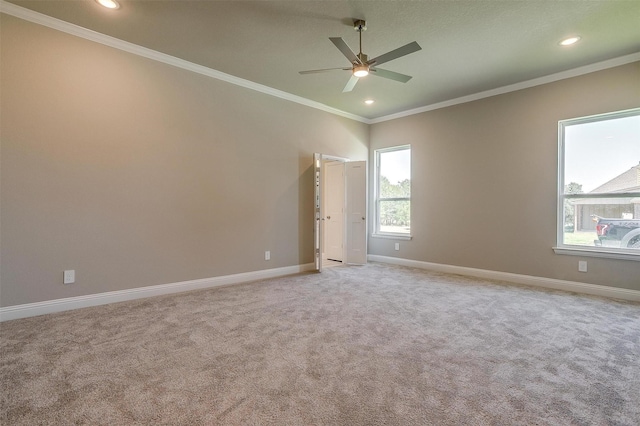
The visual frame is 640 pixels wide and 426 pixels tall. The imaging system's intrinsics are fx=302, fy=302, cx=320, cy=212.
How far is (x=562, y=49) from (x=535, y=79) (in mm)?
853

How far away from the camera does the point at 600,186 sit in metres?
3.91

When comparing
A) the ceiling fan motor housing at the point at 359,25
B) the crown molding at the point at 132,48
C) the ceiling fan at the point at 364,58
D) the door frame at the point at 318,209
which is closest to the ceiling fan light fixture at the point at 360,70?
the ceiling fan at the point at 364,58

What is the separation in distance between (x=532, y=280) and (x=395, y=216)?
250 cm

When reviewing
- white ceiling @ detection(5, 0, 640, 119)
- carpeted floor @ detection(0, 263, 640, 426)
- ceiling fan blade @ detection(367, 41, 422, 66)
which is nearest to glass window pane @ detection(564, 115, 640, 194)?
white ceiling @ detection(5, 0, 640, 119)

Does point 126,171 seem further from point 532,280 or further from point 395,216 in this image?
point 532,280

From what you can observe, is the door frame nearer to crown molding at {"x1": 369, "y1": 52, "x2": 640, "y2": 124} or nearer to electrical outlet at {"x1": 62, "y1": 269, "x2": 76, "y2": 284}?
crown molding at {"x1": 369, "y1": 52, "x2": 640, "y2": 124}

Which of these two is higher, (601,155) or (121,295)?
(601,155)

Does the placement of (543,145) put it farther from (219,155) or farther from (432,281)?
(219,155)

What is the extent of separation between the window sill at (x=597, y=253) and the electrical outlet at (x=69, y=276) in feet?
19.4

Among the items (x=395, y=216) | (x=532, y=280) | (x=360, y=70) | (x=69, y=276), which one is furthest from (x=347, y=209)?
(x=69, y=276)

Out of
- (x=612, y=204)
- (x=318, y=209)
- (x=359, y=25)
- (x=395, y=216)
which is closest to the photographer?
(x=359, y=25)

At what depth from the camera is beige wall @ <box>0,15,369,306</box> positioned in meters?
2.92

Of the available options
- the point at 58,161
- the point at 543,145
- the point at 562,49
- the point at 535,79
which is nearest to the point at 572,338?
the point at 543,145

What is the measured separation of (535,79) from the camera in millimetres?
4312
